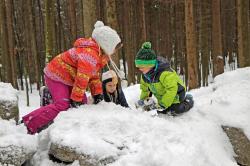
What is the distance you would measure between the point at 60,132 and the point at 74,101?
2.78ft

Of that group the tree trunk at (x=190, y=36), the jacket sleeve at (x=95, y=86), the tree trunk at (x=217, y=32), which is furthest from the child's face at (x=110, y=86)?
the tree trunk at (x=217, y=32)

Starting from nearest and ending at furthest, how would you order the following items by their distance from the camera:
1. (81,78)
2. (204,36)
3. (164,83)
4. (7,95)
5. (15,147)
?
1. (15,147)
2. (81,78)
3. (7,95)
4. (164,83)
5. (204,36)

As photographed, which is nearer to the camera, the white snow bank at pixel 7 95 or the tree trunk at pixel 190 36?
the white snow bank at pixel 7 95

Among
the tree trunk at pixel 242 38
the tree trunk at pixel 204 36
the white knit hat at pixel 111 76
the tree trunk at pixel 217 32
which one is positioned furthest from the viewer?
the tree trunk at pixel 204 36

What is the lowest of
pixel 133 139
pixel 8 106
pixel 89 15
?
pixel 133 139

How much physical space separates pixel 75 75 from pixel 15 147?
1.42 meters

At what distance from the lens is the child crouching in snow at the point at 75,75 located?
398cm

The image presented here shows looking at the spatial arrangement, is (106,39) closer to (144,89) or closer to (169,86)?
(169,86)

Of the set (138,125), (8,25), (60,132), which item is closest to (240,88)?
(138,125)

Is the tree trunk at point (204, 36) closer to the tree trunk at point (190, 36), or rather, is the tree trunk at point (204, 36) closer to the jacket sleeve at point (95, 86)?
the tree trunk at point (190, 36)

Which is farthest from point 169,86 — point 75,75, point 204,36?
point 204,36

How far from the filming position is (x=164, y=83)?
4.63m

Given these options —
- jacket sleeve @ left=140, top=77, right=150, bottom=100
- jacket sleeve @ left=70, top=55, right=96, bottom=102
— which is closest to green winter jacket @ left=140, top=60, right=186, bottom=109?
jacket sleeve @ left=140, top=77, right=150, bottom=100

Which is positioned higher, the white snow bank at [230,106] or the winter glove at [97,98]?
the winter glove at [97,98]
